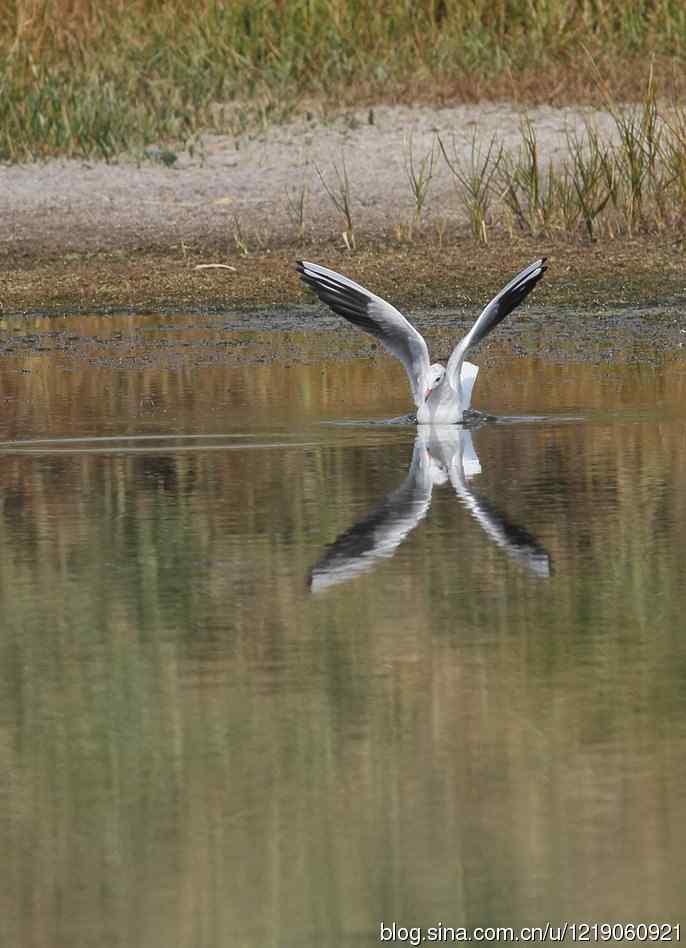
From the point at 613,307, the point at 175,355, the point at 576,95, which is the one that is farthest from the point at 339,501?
the point at 576,95

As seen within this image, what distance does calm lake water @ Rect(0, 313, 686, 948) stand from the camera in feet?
13.4

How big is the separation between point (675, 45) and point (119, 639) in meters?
15.3

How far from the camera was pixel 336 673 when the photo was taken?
5.41 metres

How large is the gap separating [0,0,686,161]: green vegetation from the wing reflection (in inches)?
418

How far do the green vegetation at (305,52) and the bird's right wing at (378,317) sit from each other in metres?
9.20

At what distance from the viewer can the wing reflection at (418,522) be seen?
260 inches

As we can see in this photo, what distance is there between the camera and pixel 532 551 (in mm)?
6805

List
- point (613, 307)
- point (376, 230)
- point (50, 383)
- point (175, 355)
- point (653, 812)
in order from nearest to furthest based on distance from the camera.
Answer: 1. point (653, 812)
2. point (50, 383)
3. point (175, 355)
4. point (613, 307)
5. point (376, 230)

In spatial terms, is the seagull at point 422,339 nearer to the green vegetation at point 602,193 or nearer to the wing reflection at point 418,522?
the wing reflection at point 418,522

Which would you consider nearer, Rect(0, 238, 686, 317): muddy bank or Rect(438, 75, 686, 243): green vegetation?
Rect(0, 238, 686, 317): muddy bank

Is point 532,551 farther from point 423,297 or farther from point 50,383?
point 423,297

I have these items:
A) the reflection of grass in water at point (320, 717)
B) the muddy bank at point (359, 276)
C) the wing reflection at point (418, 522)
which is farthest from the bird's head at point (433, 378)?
the muddy bank at point (359, 276)

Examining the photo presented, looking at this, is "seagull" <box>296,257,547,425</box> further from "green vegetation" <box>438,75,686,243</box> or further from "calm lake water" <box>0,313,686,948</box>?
"green vegetation" <box>438,75,686,243</box>

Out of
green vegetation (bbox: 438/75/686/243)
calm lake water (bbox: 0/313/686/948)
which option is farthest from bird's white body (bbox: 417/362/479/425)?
green vegetation (bbox: 438/75/686/243)
